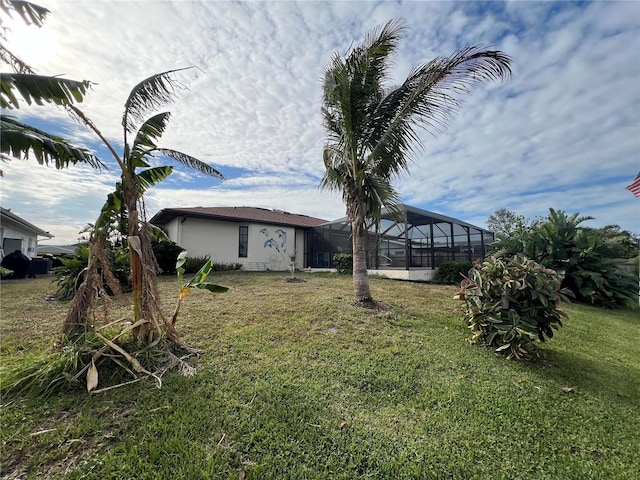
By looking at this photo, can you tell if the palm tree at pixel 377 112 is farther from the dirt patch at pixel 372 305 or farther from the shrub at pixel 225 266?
the shrub at pixel 225 266

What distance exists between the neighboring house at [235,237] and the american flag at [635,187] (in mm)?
14357

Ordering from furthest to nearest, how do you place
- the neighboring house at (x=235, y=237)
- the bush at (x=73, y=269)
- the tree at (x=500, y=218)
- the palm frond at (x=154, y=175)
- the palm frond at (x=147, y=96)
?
1. the tree at (x=500, y=218)
2. the neighboring house at (x=235, y=237)
3. the bush at (x=73, y=269)
4. the palm frond at (x=154, y=175)
5. the palm frond at (x=147, y=96)

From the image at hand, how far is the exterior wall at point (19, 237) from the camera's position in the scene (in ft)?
46.9

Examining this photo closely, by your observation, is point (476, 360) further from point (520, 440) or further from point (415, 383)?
point (520, 440)

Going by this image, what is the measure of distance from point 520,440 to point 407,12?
7.36 meters

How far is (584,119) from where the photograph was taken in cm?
784

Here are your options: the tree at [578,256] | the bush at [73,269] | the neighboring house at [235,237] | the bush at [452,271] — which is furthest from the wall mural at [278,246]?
the tree at [578,256]

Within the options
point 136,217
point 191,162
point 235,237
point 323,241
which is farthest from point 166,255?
point 136,217

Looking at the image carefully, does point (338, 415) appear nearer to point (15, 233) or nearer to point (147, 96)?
point (147, 96)

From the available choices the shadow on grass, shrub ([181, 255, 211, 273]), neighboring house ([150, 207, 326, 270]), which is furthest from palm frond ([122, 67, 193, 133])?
Answer: neighboring house ([150, 207, 326, 270])

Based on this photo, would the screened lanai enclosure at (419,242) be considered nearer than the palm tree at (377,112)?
No

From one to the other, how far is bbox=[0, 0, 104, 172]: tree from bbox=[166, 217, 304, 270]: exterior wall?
454 inches

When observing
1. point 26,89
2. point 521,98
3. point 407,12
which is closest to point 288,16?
point 407,12

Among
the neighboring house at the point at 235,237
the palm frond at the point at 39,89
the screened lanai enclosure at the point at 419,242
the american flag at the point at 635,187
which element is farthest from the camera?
the neighboring house at the point at 235,237
